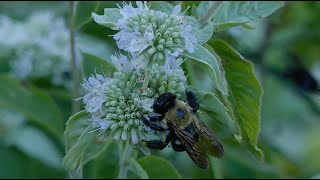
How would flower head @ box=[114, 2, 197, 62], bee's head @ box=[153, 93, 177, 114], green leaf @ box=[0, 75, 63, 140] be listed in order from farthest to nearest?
green leaf @ box=[0, 75, 63, 140], bee's head @ box=[153, 93, 177, 114], flower head @ box=[114, 2, 197, 62]

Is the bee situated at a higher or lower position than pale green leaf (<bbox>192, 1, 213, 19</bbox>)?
lower

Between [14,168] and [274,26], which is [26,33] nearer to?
[14,168]

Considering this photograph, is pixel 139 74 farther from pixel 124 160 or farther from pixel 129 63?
pixel 124 160

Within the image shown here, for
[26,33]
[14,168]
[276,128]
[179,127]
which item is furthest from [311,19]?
[179,127]

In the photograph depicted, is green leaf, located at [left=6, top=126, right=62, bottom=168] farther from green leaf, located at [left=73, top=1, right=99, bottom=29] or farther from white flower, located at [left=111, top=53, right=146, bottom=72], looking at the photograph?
white flower, located at [left=111, top=53, right=146, bottom=72]

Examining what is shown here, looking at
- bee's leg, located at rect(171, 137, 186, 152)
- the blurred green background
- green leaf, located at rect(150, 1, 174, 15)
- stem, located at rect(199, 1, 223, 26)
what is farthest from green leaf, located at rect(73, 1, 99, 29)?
bee's leg, located at rect(171, 137, 186, 152)

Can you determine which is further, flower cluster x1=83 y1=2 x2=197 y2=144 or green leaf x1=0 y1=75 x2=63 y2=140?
green leaf x1=0 y1=75 x2=63 y2=140
